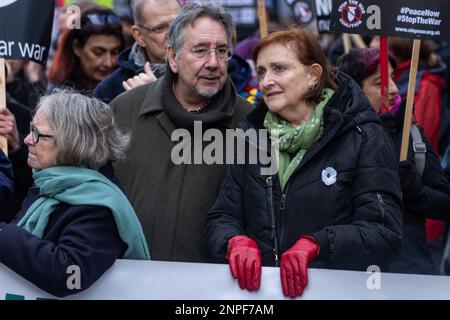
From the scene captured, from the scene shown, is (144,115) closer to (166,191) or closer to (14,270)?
(166,191)

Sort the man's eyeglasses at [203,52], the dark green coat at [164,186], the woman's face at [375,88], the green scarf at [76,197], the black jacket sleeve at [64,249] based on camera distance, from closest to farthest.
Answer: the black jacket sleeve at [64,249], the green scarf at [76,197], the dark green coat at [164,186], the man's eyeglasses at [203,52], the woman's face at [375,88]

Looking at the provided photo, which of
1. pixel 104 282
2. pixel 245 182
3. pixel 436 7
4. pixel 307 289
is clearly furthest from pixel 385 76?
pixel 104 282

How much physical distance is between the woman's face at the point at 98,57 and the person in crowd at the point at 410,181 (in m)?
1.61

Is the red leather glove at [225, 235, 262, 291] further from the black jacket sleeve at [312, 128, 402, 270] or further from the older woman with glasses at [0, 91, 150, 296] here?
the older woman with glasses at [0, 91, 150, 296]

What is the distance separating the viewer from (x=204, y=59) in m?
4.93

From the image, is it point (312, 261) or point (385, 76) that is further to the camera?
point (385, 76)

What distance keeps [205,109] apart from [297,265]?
1271 mm

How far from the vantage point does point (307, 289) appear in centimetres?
412

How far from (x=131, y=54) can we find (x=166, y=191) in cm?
149

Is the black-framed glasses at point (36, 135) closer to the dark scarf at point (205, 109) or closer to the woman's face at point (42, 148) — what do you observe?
the woman's face at point (42, 148)

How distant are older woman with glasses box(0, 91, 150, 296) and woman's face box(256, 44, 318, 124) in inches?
27.7

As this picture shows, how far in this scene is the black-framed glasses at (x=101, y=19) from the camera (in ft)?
21.7

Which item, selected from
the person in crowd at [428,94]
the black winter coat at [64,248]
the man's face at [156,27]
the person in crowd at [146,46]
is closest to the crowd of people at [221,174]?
the black winter coat at [64,248]
